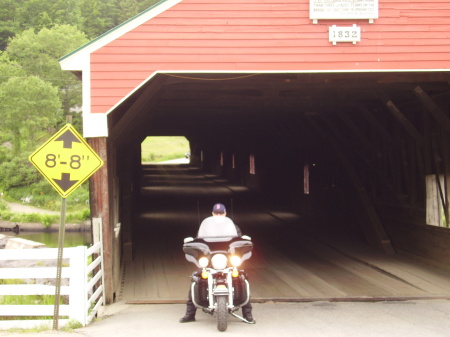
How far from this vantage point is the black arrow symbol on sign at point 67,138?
874cm

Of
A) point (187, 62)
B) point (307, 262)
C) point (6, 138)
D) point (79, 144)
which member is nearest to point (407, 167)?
point (307, 262)

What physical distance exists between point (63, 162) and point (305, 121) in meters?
15.9

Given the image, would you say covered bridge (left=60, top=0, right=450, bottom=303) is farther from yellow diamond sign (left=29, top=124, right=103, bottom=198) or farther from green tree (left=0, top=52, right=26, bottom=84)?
green tree (left=0, top=52, right=26, bottom=84)

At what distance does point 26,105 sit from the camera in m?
60.9

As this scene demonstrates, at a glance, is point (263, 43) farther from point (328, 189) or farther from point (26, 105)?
point (26, 105)

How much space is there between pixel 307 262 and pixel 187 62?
7008mm

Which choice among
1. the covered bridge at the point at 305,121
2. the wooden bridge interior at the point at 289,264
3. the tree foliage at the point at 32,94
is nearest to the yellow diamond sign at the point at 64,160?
the covered bridge at the point at 305,121

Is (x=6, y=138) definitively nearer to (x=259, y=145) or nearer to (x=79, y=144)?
(x=259, y=145)

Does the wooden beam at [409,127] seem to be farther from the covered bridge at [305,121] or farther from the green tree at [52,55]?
the green tree at [52,55]

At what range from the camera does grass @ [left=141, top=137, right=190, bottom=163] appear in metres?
90.2

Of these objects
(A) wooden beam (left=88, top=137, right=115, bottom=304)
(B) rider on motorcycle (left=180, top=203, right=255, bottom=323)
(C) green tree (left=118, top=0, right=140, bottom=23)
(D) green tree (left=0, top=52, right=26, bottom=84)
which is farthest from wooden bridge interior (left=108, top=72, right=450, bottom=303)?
(C) green tree (left=118, top=0, right=140, bottom=23)

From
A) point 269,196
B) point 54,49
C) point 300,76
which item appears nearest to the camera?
point 300,76

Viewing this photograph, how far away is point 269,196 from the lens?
109 feet

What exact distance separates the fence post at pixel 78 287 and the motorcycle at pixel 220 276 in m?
1.32
